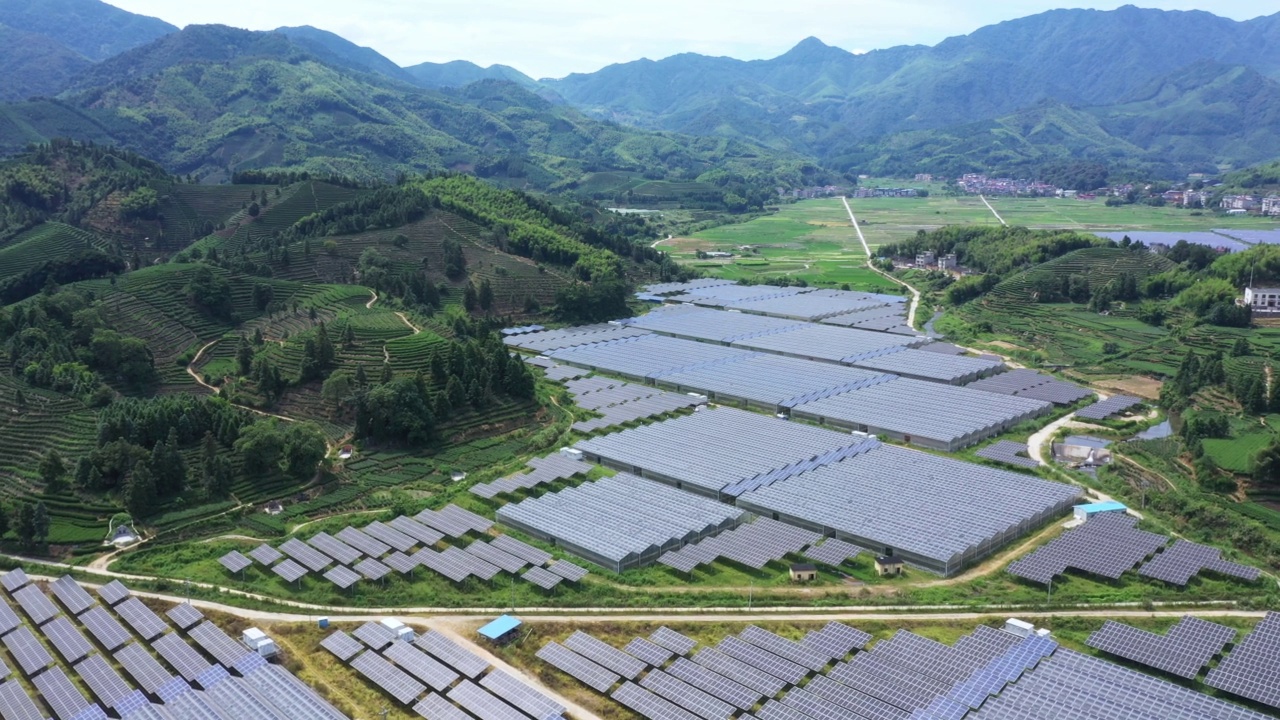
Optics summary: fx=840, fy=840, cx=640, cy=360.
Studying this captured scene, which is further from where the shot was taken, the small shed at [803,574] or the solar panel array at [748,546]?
the solar panel array at [748,546]

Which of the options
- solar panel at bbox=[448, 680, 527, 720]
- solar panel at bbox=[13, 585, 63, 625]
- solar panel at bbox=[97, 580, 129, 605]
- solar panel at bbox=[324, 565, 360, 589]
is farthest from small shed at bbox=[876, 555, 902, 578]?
solar panel at bbox=[13, 585, 63, 625]

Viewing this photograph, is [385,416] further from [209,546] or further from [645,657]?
[645,657]

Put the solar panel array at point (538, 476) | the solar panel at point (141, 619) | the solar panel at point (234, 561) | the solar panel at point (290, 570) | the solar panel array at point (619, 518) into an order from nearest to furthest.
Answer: the solar panel at point (141, 619) < the solar panel at point (290, 570) < the solar panel at point (234, 561) < the solar panel array at point (619, 518) < the solar panel array at point (538, 476)

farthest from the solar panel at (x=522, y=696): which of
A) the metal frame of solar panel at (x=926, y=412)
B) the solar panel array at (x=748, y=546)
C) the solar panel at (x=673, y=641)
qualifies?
the metal frame of solar panel at (x=926, y=412)

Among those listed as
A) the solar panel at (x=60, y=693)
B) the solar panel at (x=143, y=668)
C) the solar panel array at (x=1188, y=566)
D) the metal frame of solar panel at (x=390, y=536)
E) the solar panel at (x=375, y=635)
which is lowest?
the solar panel at (x=60, y=693)

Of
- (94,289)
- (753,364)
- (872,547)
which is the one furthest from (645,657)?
(94,289)

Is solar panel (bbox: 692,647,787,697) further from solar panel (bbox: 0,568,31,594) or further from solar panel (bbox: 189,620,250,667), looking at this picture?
solar panel (bbox: 0,568,31,594)

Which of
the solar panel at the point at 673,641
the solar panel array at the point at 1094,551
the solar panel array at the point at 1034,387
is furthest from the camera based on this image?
the solar panel array at the point at 1034,387

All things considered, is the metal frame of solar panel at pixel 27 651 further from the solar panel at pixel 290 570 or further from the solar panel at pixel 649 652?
the solar panel at pixel 649 652
